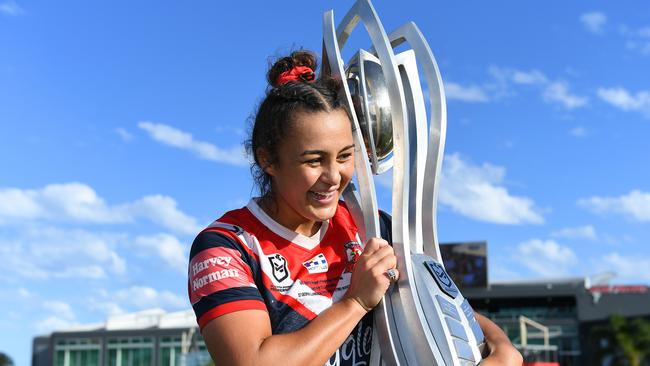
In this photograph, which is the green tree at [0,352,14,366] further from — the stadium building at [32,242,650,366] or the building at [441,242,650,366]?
the building at [441,242,650,366]

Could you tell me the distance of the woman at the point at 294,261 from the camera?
2.81 metres

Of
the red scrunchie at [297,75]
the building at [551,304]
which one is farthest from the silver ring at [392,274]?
the building at [551,304]

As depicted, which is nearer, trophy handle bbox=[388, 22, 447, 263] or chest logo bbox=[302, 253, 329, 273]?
chest logo bbox=[302, 253, 329, 273]

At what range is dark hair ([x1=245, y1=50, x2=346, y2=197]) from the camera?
3043 mm

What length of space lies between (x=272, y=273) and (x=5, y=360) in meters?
54.8

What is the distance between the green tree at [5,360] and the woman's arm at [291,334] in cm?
5471

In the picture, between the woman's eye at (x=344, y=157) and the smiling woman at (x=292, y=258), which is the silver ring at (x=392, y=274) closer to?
the smiling woman at (x=292, y=258)

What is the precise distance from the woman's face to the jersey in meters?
0.15

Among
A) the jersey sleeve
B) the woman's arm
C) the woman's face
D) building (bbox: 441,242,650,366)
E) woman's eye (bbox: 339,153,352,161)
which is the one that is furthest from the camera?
building (bbox: 441,242,650,366)

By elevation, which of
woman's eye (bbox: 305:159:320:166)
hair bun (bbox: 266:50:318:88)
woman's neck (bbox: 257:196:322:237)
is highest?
hair bun (bbox: 266:50:318:88)

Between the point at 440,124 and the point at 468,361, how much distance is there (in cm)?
93

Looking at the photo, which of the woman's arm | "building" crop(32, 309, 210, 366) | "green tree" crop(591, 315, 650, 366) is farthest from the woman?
"building" crop(32, 309, 210, 366)

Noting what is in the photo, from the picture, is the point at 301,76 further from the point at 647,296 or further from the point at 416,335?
the point at 647,296

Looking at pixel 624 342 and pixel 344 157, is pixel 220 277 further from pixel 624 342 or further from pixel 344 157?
pixel 624 342
